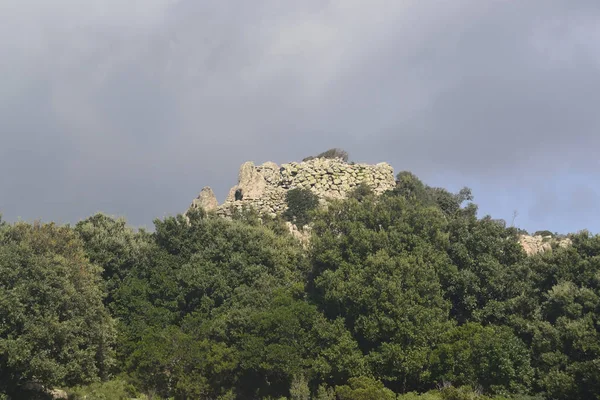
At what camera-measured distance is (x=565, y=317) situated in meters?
28.0

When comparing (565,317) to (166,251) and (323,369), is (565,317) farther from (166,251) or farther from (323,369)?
(166,251)

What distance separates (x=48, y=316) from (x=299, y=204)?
135 feet

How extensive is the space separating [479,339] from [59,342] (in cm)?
1961

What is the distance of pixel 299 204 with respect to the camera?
66.1m

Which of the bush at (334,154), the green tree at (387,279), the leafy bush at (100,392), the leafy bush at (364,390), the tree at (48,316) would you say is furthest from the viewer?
the bush at (334,154)

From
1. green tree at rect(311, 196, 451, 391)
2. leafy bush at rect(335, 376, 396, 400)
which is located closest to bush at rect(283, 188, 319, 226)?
green tree at rect(311, 196, 451, 391)

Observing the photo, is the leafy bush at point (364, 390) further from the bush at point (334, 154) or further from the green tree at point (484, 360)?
the bush at point (334, 154)

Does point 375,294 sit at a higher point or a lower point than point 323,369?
higher

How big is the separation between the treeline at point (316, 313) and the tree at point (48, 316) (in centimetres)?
8

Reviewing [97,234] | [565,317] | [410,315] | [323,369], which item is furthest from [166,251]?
[565,317]

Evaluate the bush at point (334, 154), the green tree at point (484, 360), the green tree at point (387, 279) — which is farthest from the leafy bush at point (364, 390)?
the bush at point (334, 154)

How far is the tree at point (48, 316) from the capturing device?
25.7 meters

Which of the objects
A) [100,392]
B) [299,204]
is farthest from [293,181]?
[100,392]

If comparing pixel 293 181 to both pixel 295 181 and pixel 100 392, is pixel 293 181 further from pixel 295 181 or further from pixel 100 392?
pixel 100 392
